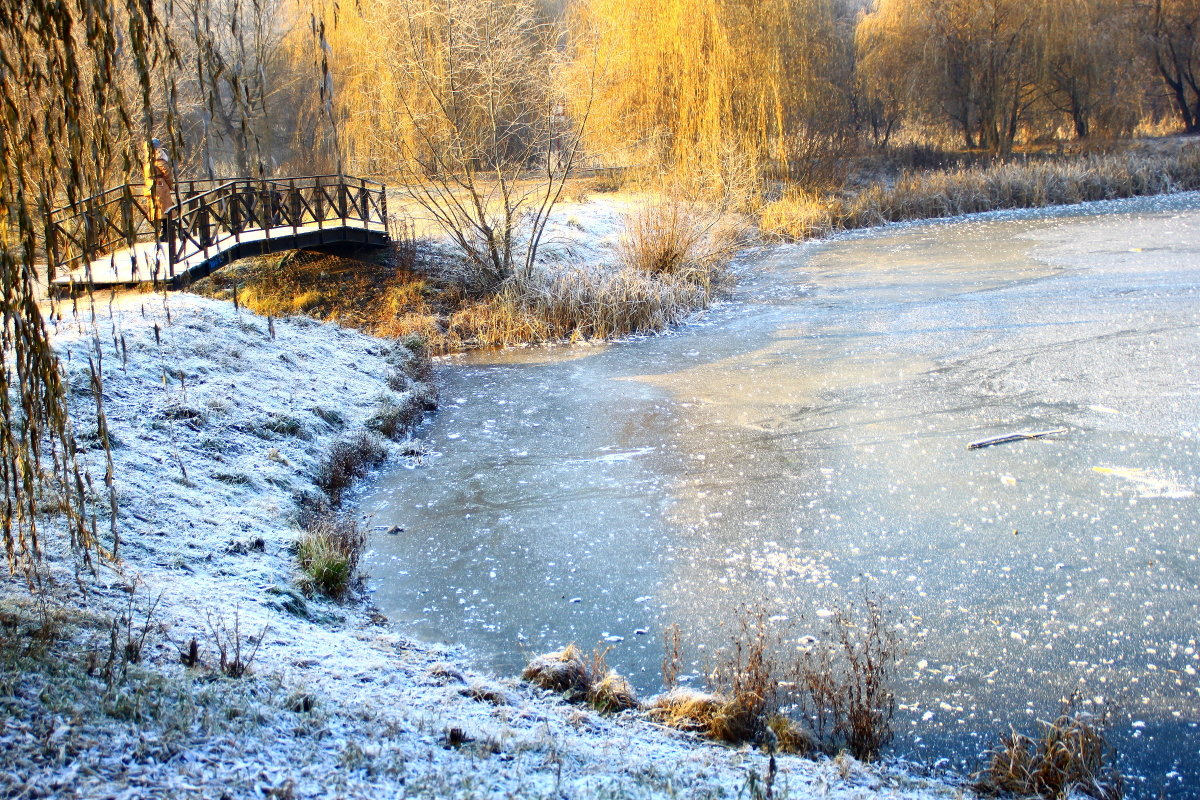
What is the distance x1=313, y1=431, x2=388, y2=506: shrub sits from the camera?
7922 mm

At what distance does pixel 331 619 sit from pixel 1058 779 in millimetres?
3729

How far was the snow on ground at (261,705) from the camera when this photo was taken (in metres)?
3.17

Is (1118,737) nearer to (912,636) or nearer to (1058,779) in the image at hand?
(1058,779)

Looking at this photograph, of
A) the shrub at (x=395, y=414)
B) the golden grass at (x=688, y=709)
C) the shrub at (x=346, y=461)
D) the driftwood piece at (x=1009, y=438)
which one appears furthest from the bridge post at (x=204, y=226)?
the golden grass at (x=688, y=709)

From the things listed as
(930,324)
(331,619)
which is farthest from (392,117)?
(331,619)

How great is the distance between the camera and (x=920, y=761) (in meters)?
4.23

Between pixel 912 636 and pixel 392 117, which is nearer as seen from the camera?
pixel 912 636

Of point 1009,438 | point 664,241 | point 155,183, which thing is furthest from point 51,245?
point 664,241

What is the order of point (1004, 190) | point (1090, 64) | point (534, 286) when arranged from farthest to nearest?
point (1090, 64)
point (1004, 190)
point (534, 286)

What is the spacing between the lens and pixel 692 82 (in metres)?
20.5

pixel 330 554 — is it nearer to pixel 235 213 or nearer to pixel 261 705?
pixel 261 705

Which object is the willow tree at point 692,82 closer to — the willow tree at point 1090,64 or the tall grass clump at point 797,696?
the willow tree at point 1090,64

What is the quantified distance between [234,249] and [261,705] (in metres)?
11.0

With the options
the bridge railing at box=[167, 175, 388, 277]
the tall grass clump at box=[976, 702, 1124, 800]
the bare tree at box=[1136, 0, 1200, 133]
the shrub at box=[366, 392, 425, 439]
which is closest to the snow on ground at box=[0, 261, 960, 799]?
the tall grass clump at box=[976, 702, 1124, 800]
